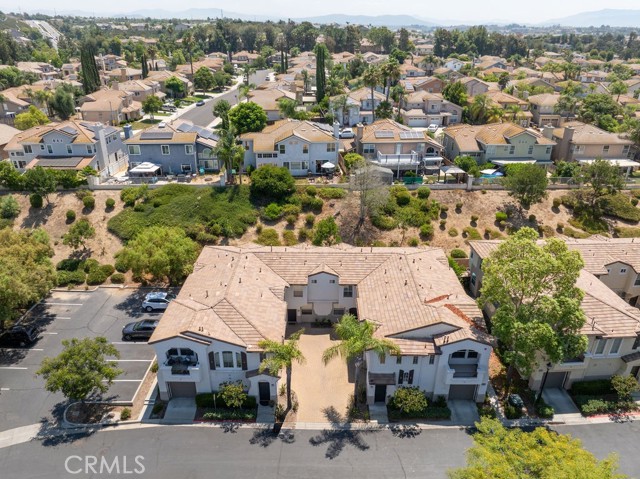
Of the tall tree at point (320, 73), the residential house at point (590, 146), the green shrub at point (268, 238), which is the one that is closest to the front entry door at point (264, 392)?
the green shrub at point (268, 238)

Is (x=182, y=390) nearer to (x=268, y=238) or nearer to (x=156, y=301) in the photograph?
(x=156, y=301)

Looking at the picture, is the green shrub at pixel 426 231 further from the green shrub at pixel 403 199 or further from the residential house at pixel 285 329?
the residential house at pixel 285 329

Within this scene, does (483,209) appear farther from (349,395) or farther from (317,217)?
(349,395)

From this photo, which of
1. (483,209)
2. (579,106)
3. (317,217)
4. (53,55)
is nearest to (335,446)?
(317,217)

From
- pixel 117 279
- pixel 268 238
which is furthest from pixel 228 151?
pixel 117 279

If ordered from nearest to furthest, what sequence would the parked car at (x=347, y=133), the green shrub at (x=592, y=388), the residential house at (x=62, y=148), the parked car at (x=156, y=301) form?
the green shrub at (x=592, y=388) → the parked car at (x=156, y=301) → the residential house at (x=62, y=148) → the parked car at (x=347, y=133)

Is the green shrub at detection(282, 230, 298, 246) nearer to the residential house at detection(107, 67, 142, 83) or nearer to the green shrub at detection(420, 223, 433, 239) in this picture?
the green shrub at detection(420, 223, 433, 239)
